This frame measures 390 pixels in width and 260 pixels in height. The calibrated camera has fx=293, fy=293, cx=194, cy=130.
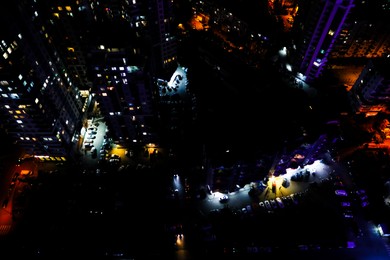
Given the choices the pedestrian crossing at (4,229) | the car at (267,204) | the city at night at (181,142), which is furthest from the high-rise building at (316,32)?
the pedestrian crossing at (4,229)

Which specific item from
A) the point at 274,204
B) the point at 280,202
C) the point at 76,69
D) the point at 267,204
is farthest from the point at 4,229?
the point at 280,202

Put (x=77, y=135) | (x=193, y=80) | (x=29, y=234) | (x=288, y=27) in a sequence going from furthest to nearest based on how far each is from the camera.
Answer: (x=288, y=27)
(x=193, y=80)
(x=77, y=135)
(x=29, y=234)

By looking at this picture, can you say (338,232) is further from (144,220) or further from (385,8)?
(385,8)

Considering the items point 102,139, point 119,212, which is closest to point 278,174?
point 119,212

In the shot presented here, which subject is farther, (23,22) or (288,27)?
(288,27)

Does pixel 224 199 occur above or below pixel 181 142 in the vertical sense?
below

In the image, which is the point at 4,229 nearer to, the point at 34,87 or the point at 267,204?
the point at 34,87

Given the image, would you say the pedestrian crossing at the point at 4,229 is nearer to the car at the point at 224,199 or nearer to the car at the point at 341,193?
the car at the point at 224,199

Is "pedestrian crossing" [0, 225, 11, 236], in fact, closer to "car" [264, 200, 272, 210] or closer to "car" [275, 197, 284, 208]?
"car" [264, 200, 272, 210]
